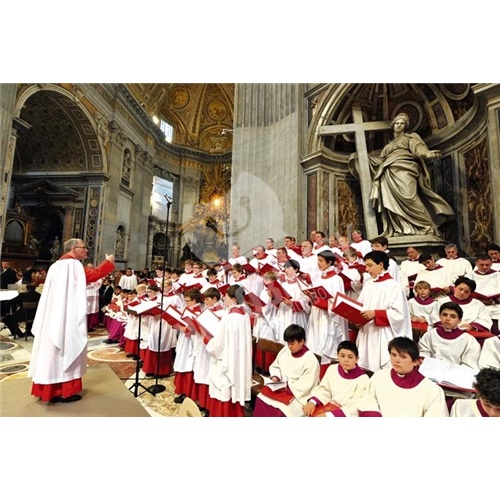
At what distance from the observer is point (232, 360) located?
3.11 m

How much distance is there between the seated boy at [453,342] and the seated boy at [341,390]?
111 cm

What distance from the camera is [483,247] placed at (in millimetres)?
5531

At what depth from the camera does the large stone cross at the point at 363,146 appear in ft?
23.2

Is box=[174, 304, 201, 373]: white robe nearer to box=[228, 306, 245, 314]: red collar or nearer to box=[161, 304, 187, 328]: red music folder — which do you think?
box=[161, 304, 187, 328]: red music folder

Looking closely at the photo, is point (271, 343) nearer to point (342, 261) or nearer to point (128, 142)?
point (342, 261)

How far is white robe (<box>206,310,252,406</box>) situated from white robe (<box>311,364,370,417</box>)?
2.72ft

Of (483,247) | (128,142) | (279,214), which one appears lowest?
(483,247)

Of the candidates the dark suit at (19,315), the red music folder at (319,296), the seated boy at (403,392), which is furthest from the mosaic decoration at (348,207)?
the dark suit at (19,315)

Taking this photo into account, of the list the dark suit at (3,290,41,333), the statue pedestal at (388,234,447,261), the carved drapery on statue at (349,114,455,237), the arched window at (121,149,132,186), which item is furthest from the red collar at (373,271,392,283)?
the arched window at (121,149,132,186)

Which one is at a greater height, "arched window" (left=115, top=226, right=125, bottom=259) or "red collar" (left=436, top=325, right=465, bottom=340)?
"arched window" (left=115, top=226, right=125, bottom=259)

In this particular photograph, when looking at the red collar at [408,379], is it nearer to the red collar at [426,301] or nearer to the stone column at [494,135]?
the red collar at [426,301]

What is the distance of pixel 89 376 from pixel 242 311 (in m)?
2.13

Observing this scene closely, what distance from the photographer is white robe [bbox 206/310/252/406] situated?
310cm
